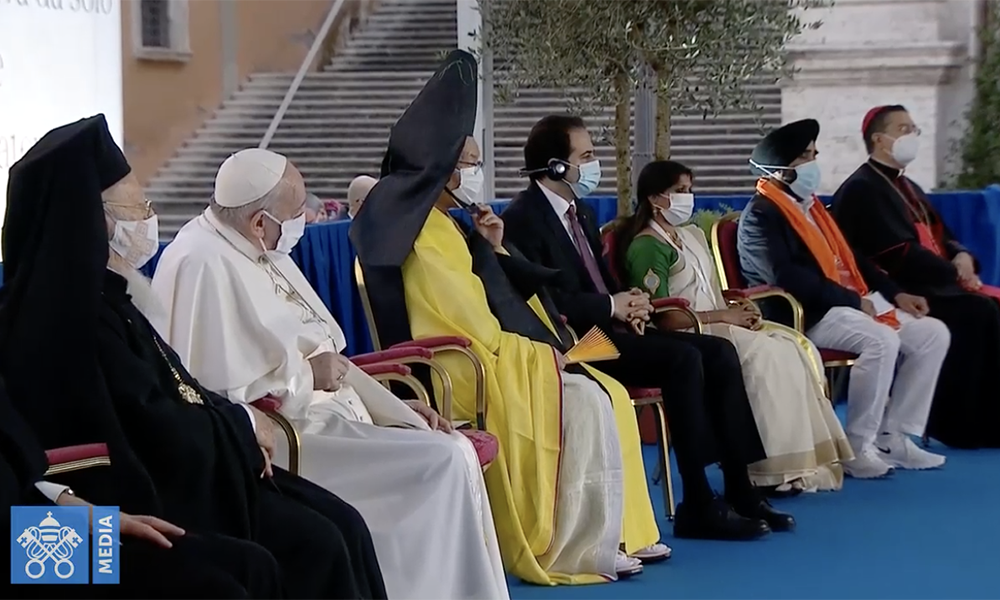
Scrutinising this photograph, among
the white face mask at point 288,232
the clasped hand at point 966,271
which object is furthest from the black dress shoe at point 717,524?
the clasped hand at point 966,271

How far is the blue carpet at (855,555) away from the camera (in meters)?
4.50

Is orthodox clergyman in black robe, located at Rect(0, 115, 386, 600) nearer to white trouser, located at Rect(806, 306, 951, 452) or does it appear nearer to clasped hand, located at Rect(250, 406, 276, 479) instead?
clasped hand, located at Rect(250, 406, 276, 479)

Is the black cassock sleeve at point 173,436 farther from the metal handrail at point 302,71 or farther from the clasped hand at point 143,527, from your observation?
the metal handrail at point 302,71

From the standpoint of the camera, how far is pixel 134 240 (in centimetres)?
328

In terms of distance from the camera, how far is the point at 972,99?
10.1 meters

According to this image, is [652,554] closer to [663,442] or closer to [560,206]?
[663,442]

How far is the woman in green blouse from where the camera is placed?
18.0 feet

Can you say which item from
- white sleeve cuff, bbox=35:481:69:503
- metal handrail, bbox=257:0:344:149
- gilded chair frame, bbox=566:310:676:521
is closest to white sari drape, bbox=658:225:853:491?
gilded chair frame, bbox=566:310:676:521

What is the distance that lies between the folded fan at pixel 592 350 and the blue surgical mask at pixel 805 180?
4.66 ft

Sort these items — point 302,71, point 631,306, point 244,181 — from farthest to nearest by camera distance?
point 302,71 → point 631,306 → point 244,181

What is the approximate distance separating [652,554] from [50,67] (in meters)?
3.19

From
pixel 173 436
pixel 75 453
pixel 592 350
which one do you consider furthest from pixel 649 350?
pixel 75 453

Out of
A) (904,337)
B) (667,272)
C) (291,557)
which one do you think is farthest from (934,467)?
(291,557)

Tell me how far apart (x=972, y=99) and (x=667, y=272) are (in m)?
5.12
